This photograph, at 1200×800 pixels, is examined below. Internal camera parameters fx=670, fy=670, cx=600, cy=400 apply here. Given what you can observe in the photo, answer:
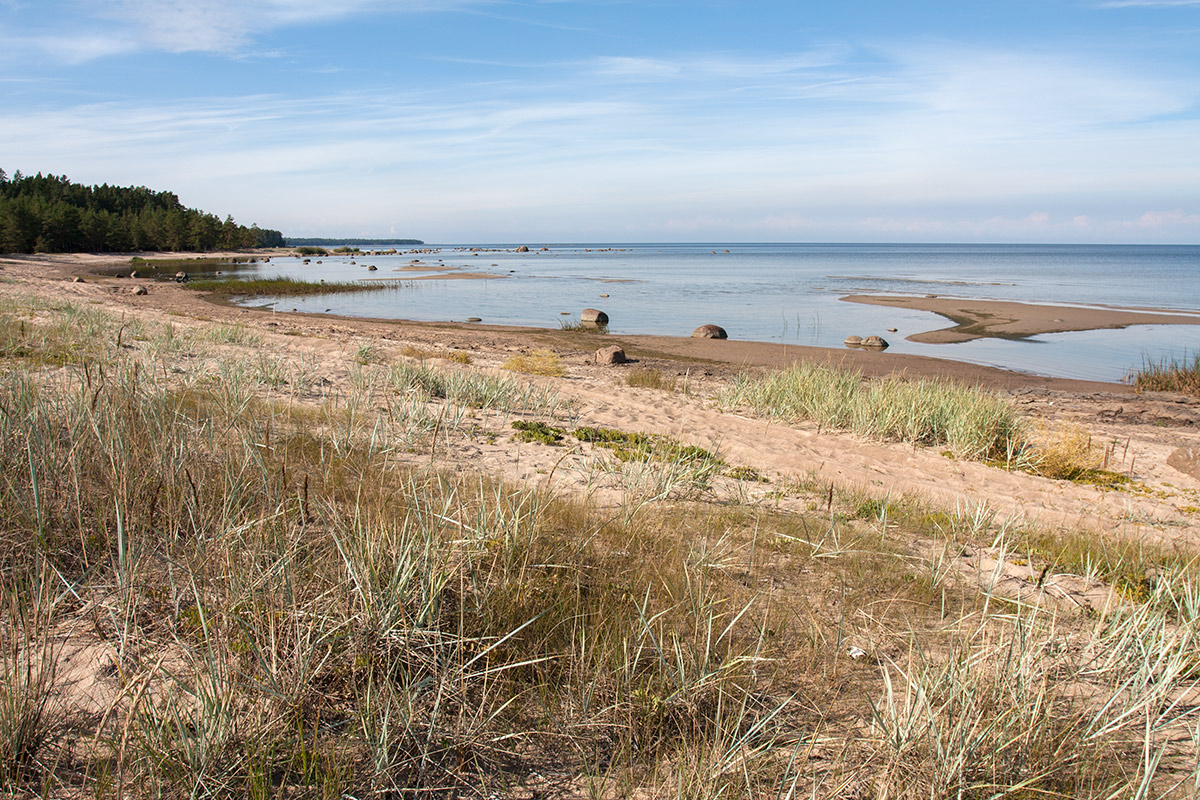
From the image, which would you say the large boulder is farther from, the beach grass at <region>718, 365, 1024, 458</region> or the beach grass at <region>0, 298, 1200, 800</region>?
the beach grass at <region>0, 298, 1200, 800</region>

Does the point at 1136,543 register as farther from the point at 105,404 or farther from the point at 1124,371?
the point at 1124,371

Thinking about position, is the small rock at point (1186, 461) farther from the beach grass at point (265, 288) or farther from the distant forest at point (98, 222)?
the distant forest at point (98, 222)

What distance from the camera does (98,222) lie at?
69500 millimetres

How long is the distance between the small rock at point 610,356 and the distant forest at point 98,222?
66547 mm

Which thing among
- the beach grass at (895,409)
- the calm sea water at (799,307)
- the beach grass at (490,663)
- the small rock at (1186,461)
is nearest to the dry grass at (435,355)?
the beach grass at (895,409)

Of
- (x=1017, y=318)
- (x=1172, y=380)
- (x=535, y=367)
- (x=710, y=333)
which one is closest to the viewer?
(x=535, y=367)

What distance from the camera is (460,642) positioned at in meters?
2.53

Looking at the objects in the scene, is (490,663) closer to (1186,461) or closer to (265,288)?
(1186,461)

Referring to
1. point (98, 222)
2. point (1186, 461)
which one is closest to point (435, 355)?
point (1186, 461)

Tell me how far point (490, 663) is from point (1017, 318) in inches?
1184

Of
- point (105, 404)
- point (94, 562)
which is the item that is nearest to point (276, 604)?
point (94, 562)

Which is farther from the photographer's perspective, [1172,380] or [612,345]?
[612,345]

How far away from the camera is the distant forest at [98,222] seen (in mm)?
61344

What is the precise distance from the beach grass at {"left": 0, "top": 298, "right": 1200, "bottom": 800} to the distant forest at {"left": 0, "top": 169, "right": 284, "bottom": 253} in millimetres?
74643
